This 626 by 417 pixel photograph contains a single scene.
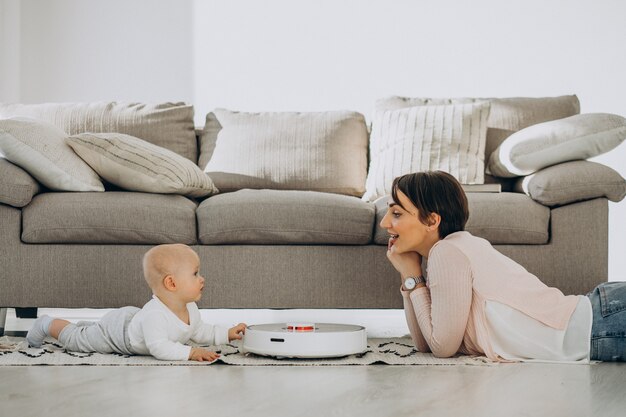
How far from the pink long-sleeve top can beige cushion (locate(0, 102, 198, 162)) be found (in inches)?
69.2

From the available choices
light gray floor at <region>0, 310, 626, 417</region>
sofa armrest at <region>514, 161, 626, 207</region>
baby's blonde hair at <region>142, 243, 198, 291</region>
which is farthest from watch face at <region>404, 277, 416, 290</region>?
sofa armrest at <region>514, 161, 626, 207</region>

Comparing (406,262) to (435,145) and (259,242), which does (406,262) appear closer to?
(259,242)

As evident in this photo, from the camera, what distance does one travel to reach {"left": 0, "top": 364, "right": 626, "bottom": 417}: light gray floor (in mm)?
1521

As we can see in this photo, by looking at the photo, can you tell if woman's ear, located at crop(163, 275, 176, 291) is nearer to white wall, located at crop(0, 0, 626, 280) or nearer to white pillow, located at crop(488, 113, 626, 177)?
white pillow, located at crop(488, 113, 626, 177)

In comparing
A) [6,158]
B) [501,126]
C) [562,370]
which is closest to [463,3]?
[501,126]

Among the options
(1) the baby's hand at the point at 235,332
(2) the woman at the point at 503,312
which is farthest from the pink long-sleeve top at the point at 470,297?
(1) the baby's hand at the point at 235,332

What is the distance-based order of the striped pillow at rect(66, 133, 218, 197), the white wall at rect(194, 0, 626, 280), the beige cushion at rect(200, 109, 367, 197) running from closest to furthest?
the striped pillow at rect(66, 133, 218, 197) < the beige cushion at rect(200, 109, 367, 197) < the white wall at rect(194, 0, 626, 280)

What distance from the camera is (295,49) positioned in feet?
15.5

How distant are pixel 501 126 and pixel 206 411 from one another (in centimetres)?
245

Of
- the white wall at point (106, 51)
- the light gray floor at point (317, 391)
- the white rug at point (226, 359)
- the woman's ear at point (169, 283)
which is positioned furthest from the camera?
the white wall at point (106, 51)

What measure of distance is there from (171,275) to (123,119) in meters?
1.56

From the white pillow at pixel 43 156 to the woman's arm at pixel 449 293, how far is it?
4.50ft

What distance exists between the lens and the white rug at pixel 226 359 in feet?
6.95

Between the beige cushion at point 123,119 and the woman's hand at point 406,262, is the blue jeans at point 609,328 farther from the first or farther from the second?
the beige cushion at point 123,119
